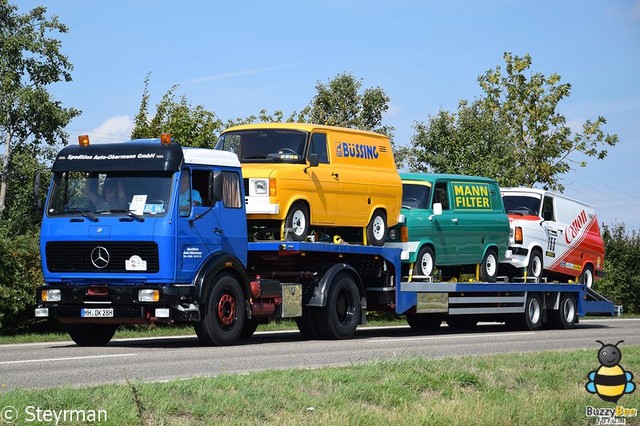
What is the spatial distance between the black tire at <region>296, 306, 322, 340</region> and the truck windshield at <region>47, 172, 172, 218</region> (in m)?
4.38

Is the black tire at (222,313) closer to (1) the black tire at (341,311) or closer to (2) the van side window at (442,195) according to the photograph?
(1) the black tire at (341,311)

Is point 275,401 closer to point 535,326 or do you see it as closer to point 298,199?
point 298,199

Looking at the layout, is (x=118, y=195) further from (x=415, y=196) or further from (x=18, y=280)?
(x=415, y=196)

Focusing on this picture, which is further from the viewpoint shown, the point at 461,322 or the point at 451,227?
the point at 461,322

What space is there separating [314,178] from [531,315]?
8.74 meters

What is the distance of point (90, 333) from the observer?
18.7 m

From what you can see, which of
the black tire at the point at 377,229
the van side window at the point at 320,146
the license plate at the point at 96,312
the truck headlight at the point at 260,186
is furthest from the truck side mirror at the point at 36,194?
the black tire at the point at 377,229

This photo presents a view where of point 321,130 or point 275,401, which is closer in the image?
point 275,401

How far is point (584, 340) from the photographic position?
22.1 m

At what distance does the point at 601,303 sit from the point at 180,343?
13879 millimetres

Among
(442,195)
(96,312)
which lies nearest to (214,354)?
(96,312)

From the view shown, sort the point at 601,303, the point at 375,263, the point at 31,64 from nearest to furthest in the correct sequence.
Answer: the point at 375,263 → the point at 601,303 → the point at 31,64

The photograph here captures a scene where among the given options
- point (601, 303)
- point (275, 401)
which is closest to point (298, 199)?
point (275, 401)

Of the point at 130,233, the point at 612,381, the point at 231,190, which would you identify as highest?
the point at 231,190
